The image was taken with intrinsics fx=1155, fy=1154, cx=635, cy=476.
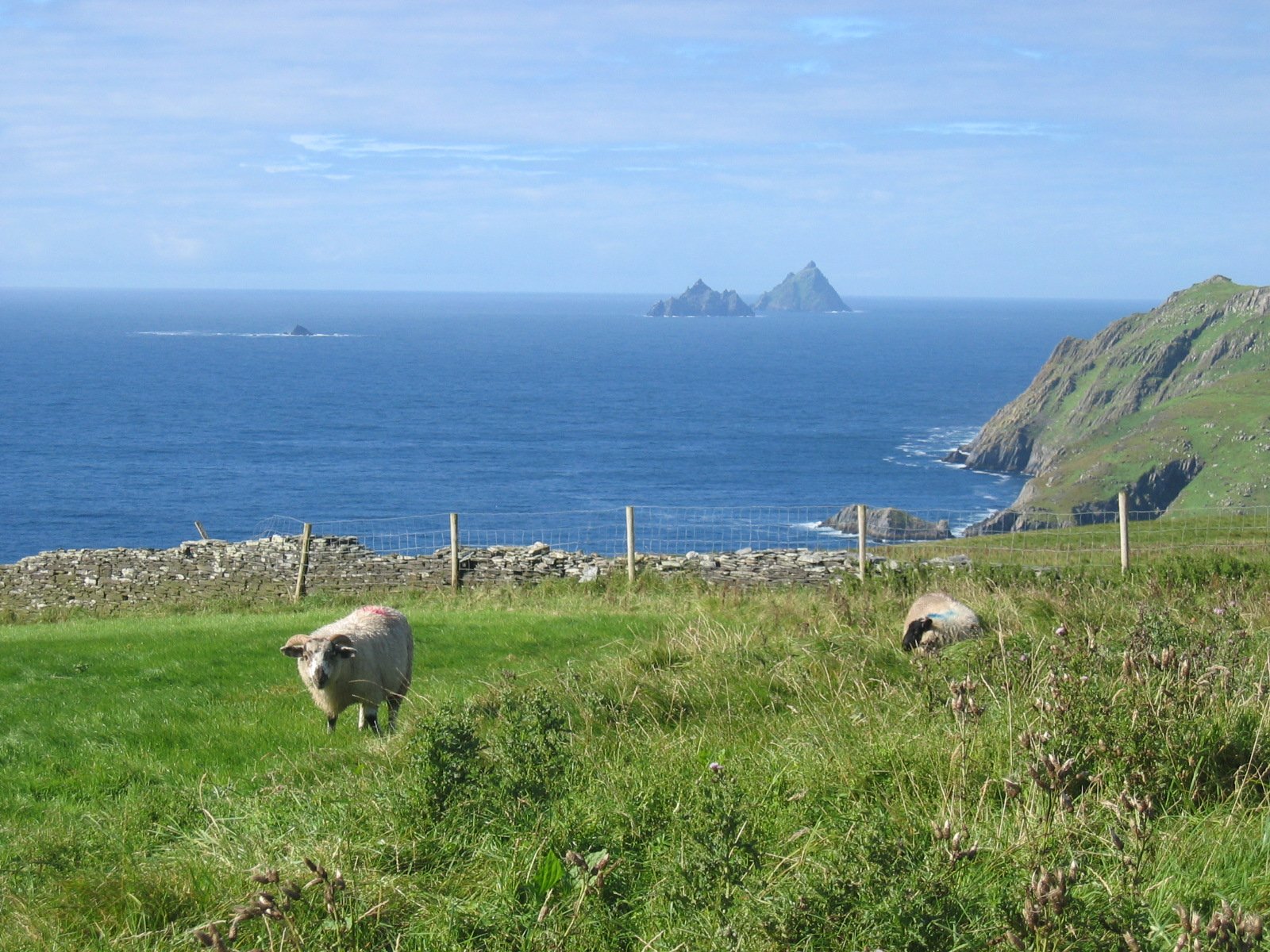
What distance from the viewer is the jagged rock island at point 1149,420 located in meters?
88.8

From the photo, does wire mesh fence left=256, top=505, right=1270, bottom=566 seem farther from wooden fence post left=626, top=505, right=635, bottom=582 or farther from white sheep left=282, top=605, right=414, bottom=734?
white sheep left=282, top=605, right=414, bottom=734

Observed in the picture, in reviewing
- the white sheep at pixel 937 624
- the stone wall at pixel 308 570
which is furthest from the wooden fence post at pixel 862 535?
the white sheep at pixel 937 624

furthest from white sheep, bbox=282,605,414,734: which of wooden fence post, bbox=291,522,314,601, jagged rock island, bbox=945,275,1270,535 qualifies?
jagged rock island, bbox=945,275,1270,535

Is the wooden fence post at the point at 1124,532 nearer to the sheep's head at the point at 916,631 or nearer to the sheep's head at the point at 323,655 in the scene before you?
the sheep's head at the point at 916,631

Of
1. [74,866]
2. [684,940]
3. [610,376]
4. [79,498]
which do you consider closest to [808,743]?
[684,940]

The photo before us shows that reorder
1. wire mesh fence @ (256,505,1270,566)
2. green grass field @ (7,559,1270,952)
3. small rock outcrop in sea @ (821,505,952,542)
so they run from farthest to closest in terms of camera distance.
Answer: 1. small rock outcrop in sea @ (821,505,952,542)
2. wire mesh fence @ (256,505,1270,566)
3. green grass field @ (7,559,1270,952)

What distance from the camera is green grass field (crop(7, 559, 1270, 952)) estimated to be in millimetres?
4336

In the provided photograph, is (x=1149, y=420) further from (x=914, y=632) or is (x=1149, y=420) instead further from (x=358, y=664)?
(x=358, y=664)

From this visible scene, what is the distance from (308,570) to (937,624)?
16.9 m

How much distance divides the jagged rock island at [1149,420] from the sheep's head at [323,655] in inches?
2218

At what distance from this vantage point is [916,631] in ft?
36.4

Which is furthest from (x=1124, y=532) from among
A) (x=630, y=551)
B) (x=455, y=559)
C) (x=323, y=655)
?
(x=323, y=655)

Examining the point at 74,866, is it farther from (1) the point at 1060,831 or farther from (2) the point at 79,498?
(2) the point at 79,498

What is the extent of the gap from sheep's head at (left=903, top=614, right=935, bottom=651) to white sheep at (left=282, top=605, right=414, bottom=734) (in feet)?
15.5
